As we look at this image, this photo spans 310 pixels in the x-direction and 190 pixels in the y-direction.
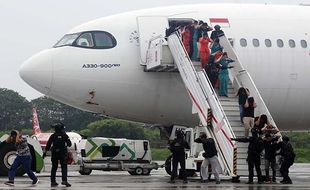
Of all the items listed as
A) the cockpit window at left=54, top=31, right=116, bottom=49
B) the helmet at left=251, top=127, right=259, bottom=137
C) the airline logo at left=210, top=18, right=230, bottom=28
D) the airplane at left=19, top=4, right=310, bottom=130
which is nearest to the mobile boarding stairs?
the helmet at left=251, top=127, right=259, bottom=137

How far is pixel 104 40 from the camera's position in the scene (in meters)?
25.7

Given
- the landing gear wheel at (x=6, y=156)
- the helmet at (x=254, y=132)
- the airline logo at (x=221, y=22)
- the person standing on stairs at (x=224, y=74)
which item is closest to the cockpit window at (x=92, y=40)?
the airline logo at (x=221, y=22)

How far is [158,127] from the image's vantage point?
2700 cm

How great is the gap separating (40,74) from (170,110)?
4.53m

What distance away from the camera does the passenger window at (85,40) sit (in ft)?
84.4

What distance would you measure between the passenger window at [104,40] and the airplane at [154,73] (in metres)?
0.03

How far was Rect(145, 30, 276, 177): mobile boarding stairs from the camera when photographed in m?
22.5

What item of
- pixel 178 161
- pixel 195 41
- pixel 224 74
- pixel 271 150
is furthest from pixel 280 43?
pixel 178 161

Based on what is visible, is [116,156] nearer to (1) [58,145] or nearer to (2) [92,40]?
(2) [92,40]

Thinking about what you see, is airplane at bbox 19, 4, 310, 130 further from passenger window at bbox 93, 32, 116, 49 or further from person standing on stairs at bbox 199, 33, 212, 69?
person standing on stairs at bbox 199, 33, 212, 69

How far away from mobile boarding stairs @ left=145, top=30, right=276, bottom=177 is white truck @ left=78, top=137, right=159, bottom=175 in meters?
5.79

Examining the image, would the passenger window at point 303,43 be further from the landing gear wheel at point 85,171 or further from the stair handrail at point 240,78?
the landing gear wheel at point 85,171

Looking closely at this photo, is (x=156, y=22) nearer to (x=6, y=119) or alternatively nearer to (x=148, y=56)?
(x=148, y=56)

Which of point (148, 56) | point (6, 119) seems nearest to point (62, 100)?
point (148, 56)
